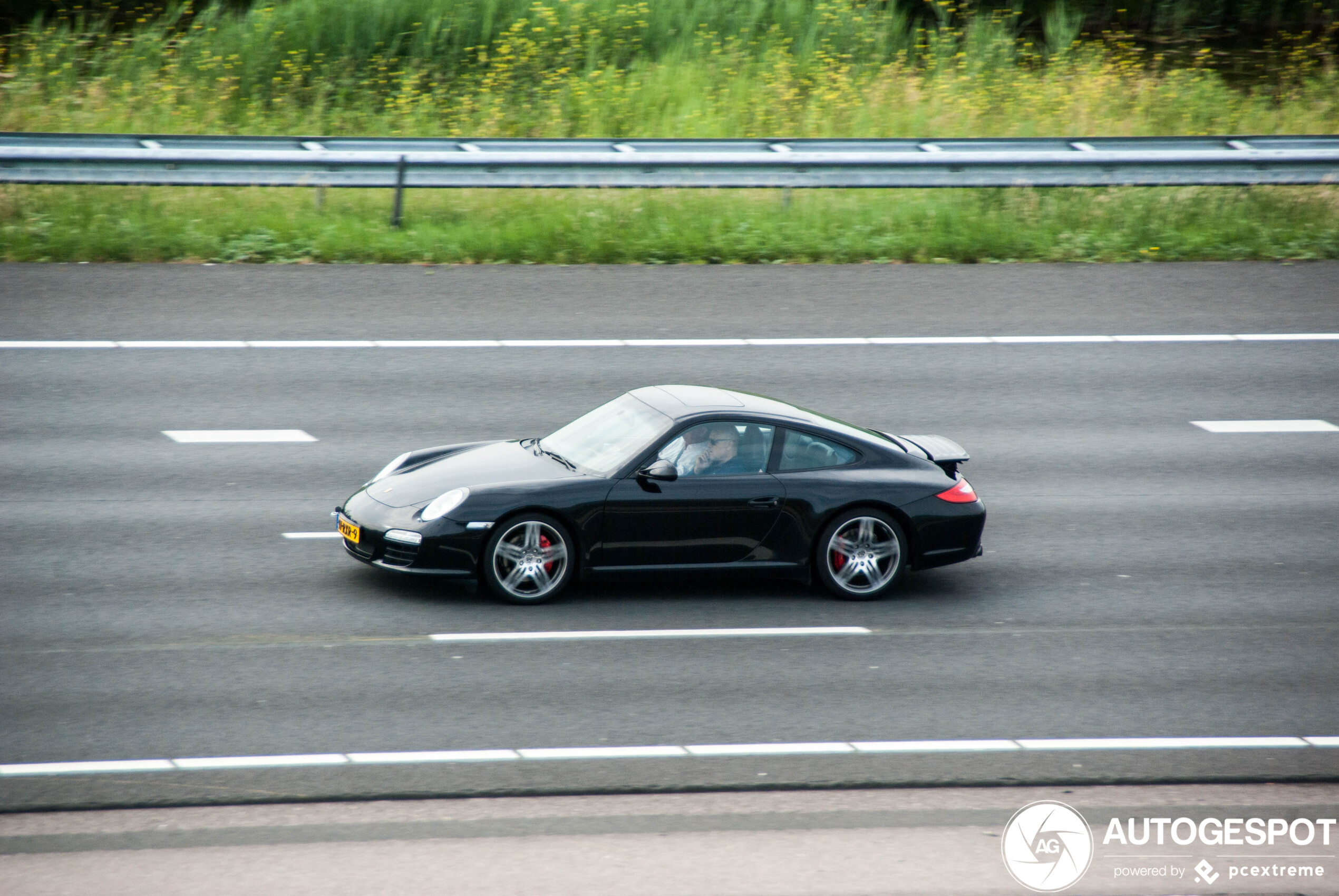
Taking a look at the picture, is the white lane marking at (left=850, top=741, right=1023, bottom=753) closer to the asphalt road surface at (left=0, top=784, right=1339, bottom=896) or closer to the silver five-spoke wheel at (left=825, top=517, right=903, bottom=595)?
→ the asphalt road surface at (left=0, top=784, right=1339, bottom=896)

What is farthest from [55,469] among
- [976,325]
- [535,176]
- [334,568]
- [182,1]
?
[182,1]

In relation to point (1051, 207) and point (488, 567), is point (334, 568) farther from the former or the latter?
point (1051, 207)

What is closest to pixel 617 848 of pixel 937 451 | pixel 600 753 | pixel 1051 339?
pixel 600 753

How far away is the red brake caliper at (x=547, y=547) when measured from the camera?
8.81 m

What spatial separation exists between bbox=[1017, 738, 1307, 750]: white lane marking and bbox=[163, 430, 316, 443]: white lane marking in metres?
6.78

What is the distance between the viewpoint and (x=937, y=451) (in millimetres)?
9773

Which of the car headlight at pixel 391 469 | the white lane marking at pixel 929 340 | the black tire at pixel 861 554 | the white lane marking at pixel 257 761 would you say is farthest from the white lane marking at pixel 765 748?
the white lane marking at pixel 929 340

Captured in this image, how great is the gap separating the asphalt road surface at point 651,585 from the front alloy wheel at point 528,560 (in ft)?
0.49

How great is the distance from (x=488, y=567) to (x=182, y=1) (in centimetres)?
1944

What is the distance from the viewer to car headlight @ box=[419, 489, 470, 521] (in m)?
8.69

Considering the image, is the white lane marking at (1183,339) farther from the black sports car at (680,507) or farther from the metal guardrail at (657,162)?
the black sports car at (680,507)

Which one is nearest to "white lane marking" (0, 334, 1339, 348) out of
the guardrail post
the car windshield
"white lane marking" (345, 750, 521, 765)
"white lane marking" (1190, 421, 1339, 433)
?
"white lane marking" (1190, 421, 1339, 433)

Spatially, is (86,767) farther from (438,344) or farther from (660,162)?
(660,162)

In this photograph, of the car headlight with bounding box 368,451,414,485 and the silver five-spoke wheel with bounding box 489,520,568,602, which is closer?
the silver five-spoke wheel with bounding box 489,520,568,602
